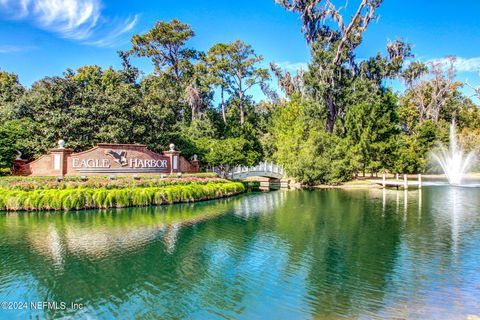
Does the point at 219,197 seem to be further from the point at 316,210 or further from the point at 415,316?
the point at 415,316

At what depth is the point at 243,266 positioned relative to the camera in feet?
41.4

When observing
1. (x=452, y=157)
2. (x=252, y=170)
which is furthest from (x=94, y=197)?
(x=452, y=157)

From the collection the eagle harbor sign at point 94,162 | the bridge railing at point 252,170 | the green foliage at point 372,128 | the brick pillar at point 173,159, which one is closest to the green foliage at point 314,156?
the bridge railing at point 252,170

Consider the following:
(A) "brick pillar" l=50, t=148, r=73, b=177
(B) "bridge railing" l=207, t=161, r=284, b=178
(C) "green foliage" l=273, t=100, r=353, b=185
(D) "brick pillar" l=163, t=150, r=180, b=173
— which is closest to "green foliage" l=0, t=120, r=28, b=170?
(A) "brick pillar" l=50, t=148, r=73, b=177

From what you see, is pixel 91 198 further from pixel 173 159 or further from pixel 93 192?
pixel 173 159

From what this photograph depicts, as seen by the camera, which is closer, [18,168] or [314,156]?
[18,168]

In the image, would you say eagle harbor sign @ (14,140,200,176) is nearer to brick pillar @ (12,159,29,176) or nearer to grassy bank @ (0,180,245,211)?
brick pillar @ (12,159,29,176)

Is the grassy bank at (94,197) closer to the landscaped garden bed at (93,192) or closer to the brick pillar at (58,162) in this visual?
the landscaped garden bed at (93,192)

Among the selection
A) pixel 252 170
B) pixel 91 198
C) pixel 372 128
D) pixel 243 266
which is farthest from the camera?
pixel 372 128

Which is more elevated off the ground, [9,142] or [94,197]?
[9,142]

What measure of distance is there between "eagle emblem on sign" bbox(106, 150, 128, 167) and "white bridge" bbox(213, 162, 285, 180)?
14162mm

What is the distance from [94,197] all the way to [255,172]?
22957 millimetres

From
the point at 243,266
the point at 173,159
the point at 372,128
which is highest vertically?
the point at 372,128

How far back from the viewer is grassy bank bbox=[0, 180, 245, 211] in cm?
2358
